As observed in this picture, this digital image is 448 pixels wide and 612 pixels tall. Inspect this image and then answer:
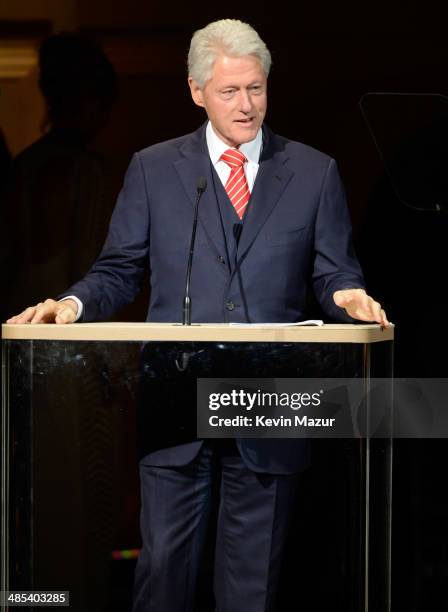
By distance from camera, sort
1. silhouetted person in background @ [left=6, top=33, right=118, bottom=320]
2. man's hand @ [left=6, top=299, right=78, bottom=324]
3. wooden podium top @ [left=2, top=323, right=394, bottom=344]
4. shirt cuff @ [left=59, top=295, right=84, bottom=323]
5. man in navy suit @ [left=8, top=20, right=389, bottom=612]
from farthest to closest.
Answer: silhouetted person in background @ [left=6, top=33, right=118, bottom=320] < man in navy suit @ [left=8, top=20, right=389, bottom=612] < shirt cuff @ [left=59, top=295, right=84, bottom=323] < man's hand @ [left=6, top=299, right=78, bottom=324] < wooden podium top @ [left=2, top=323, right=394, bottom=344]

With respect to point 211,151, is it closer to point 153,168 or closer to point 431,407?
point 153,168

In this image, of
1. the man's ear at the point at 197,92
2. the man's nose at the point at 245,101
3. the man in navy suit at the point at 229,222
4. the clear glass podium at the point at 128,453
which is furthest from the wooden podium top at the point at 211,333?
the man's ear at the point at 197,92

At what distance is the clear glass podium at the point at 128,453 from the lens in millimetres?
2389

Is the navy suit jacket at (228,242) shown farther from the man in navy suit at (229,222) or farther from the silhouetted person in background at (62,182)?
the silhouetted person in background at (62,182)

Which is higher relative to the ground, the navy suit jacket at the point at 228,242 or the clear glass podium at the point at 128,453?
the navy suit jacket at the point at 228,242

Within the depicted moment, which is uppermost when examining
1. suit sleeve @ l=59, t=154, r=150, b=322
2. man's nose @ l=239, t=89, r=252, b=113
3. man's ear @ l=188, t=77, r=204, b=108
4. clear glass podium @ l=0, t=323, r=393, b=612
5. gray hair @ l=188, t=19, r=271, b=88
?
gray hair @ l=188, t=19, r=271, b=88

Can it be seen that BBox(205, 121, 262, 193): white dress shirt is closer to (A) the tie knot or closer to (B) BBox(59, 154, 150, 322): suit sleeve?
(A) the tie knot

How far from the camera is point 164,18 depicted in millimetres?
3652

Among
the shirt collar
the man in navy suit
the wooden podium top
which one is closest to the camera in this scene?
the wooden podium top

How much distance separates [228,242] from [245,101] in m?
0.38

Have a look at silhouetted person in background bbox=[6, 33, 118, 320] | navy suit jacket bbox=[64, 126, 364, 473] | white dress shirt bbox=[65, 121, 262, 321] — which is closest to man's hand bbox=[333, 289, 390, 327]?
navy suit jacket bbox=[64, 126, 364, 473]

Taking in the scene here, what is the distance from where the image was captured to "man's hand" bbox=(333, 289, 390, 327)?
2436mm

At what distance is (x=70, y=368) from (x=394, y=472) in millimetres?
1552

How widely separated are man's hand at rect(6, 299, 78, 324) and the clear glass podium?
7 centimetres
